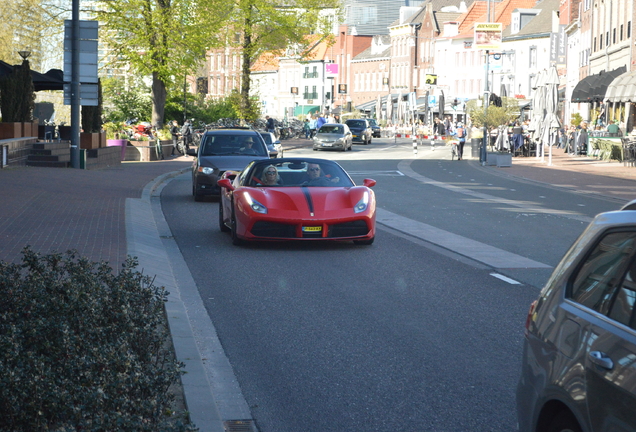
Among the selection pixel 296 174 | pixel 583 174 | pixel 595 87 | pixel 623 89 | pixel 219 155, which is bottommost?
pixel 583 174

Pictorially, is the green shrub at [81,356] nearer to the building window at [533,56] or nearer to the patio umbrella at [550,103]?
the patio umbrella at [550,103]

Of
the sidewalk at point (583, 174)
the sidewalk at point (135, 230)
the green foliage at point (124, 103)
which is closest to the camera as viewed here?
the sidewalk at point (135, 230)

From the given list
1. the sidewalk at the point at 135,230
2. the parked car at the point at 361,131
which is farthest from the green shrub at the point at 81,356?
the parked car at the point at 361,131

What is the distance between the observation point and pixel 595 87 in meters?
48.5

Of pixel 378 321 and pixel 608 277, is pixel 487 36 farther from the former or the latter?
pixel 608 277

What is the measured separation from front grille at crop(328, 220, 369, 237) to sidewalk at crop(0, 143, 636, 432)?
213 cm

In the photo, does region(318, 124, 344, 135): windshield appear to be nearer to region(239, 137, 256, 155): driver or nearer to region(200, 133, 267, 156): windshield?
region(200, 133, 267, 156): windshield

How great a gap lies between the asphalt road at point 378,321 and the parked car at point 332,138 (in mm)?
35667

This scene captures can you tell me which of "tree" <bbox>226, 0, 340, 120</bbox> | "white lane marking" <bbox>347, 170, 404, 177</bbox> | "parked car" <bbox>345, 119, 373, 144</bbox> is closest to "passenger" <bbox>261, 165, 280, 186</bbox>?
"white lane marking" <bbox>347, 170, 404, 177</bbox>

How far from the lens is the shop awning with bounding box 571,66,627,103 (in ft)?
155

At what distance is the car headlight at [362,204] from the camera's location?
42.2 ft

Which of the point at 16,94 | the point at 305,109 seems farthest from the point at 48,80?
the point at 305,109

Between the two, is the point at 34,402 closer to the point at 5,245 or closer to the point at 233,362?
the point at 233,362

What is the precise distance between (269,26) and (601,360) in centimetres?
5407
